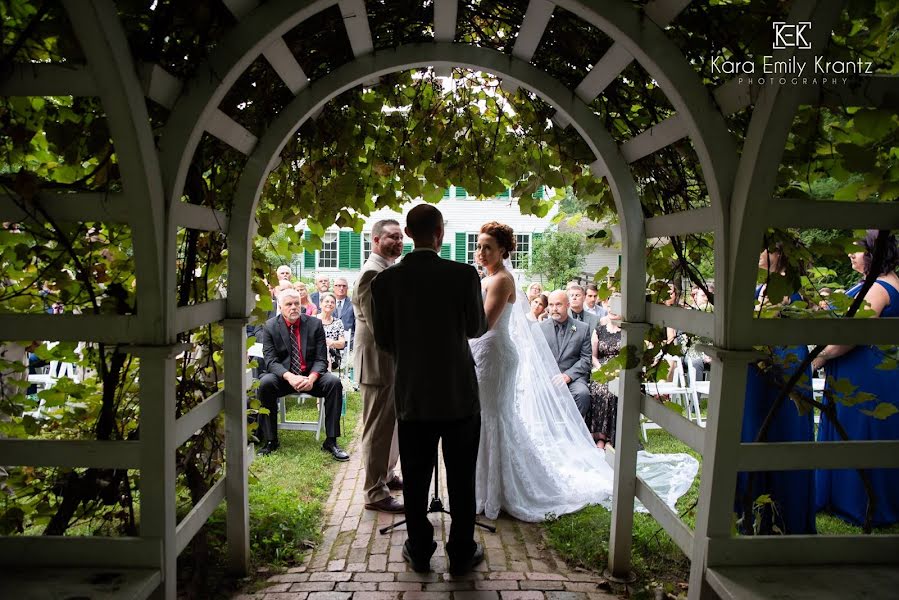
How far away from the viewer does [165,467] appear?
239 cm

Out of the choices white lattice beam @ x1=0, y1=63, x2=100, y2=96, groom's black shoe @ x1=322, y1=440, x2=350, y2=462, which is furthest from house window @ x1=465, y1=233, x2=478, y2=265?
white lattice beam @ x1=0, y1=63, x2=100, y2=96

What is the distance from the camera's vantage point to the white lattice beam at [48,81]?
2014mm

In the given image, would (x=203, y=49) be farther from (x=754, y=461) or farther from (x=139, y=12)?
(x=754, y=461)

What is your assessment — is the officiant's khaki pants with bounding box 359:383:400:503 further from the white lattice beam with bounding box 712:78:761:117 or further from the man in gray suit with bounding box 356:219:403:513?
the white lattice beam with bounding box 712:78:761:117

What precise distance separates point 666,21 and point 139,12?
1751 millimetres

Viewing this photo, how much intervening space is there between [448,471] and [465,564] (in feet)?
1.85

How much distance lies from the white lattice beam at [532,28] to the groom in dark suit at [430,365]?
100 cm

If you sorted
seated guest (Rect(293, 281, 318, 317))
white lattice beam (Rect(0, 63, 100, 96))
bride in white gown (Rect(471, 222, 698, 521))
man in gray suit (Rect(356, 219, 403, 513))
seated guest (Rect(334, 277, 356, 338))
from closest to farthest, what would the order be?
white lattice beam (Rect(0, 63, 100, 96)) < man in gray suit (Rect(356, 219, 403, 513)) < bride in white gown (Rect(471, 222, 698, 521)) < seated guest (Rect(293, 281, 318, 317)) < seated guest (Rect(334, 277, 356, 338))

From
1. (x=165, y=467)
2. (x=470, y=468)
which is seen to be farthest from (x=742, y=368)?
(x=165, y=467)

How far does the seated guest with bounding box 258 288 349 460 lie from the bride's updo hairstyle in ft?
9.35

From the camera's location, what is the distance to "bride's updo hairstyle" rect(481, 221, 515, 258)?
497 centimetres

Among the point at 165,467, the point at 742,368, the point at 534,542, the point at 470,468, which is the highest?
the point at 742,368

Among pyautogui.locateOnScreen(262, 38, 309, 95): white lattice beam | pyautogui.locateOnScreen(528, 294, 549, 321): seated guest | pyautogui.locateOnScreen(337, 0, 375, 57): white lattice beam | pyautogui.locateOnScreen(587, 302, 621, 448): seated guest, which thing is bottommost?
pyautogui.locateOnScreen(587, 302, 621, 448): seated guest

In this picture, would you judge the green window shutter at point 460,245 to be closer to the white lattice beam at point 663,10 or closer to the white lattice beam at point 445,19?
the white lattice beam at point 445,19
